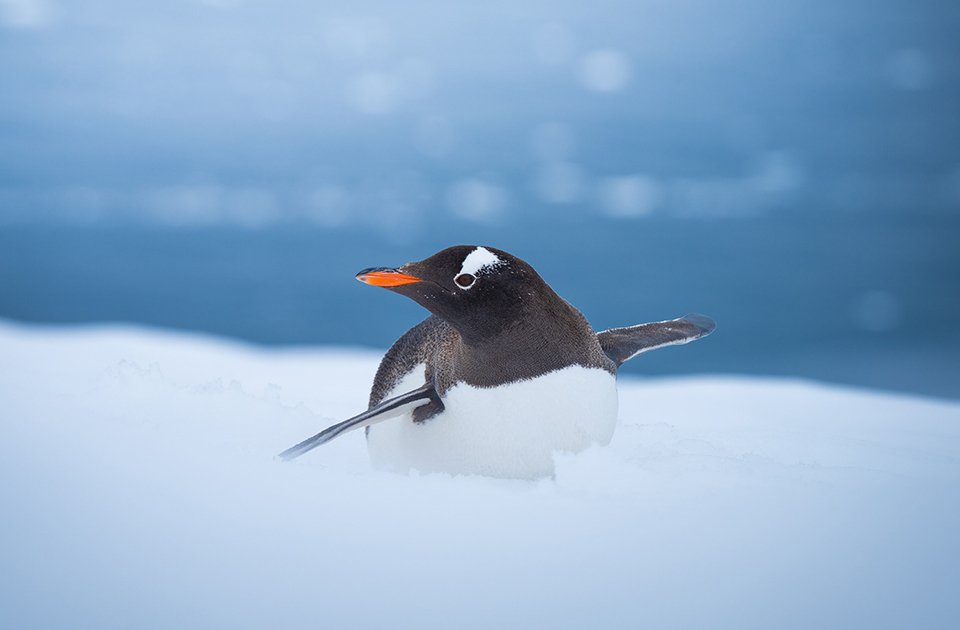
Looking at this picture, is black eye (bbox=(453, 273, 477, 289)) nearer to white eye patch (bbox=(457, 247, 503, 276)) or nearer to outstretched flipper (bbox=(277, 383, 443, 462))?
white eye patch (bbox=(457, 247, 503, 276))

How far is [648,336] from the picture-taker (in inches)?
68.2

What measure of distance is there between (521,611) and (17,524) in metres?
0.63

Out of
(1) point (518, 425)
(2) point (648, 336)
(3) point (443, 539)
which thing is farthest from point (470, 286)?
(2) point (648, 336)

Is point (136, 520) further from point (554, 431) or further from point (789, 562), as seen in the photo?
point (789, 562)

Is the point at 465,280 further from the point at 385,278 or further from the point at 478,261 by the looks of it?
the point at 385,278

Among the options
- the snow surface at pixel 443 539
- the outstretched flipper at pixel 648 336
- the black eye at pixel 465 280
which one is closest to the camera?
the snow surface at pixel 443 539

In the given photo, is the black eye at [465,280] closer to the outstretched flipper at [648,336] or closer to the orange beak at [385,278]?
the orange beak at [385,278]

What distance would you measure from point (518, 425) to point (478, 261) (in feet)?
0.98

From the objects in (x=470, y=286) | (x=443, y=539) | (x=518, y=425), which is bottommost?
(x=443, y=539)

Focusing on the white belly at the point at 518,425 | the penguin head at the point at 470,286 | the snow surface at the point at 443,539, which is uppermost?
the penguin head at the point at 470,286

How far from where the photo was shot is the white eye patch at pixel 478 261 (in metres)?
1.28

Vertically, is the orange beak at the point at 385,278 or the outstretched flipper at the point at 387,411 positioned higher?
the orange beak at the point at 385,278

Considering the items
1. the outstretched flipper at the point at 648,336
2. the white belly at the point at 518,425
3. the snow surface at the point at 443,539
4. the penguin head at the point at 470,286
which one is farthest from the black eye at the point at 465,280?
the outstretched flipper at the point at 648,336

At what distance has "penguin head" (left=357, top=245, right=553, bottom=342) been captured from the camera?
4.18 ft
